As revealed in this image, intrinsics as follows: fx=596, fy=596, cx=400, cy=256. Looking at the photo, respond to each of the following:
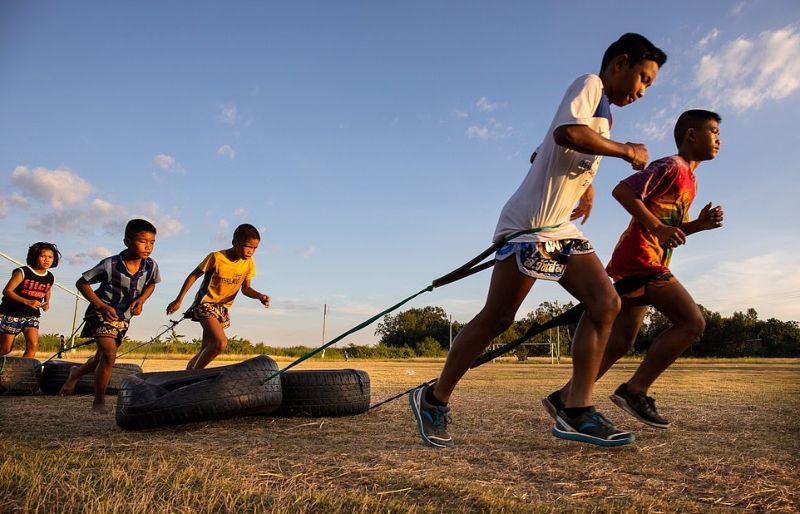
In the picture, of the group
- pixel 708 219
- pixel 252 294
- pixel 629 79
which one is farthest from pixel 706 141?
pixel 252 294

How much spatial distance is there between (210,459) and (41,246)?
6.38 metres

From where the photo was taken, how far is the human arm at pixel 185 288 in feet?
19.7

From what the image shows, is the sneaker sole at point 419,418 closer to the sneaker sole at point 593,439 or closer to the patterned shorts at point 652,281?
the sneaker sole at point 593,439

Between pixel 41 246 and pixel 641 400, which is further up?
pixel 41 246

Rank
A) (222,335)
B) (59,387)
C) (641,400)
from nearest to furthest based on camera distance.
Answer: (641,400) < (222,335) < (59,387)

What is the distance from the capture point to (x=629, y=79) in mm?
3275

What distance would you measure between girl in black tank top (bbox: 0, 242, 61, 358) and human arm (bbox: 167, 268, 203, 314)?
9.44 feet

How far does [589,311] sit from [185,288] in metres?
4.43

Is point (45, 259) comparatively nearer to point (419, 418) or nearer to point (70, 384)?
point (70, 384)

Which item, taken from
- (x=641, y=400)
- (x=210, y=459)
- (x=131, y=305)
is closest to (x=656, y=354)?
(x=641, y=400)

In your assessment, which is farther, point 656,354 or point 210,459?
point 656,354

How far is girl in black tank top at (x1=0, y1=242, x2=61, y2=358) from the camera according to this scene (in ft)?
24.9

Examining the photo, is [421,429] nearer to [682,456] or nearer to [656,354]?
[682,456]

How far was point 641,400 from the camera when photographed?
3953 millimetres
